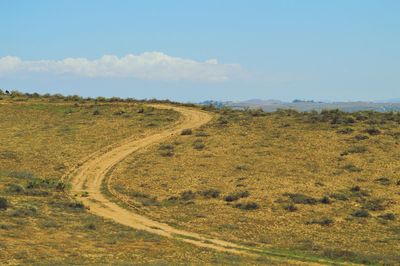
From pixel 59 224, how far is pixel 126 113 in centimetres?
3706

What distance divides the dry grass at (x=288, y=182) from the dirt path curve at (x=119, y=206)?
45.9 inches

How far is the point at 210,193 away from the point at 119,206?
235 inches

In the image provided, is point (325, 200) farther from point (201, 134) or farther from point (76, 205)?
point (201, 134)

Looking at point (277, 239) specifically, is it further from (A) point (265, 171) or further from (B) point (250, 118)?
(B) point (250, 118)

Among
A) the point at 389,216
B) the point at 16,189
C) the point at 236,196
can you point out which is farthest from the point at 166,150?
the point at 389,216

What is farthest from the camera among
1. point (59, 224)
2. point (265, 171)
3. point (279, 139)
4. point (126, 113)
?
point (126, 113)

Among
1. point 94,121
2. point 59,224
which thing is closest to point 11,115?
point 94,121

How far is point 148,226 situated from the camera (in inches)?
1078

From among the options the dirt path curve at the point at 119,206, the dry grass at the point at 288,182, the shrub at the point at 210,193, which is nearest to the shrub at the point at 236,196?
the dry grass at the point at 288,182

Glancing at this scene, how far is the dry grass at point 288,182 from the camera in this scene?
1057 inches

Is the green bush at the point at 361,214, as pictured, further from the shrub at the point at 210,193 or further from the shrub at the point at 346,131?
the shrub at the point at 346,131

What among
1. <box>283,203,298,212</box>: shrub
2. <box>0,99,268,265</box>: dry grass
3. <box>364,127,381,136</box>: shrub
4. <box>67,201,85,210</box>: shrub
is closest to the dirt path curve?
<box>67,201,85,210</box>: shrub

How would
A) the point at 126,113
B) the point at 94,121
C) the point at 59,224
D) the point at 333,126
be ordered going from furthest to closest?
the point at 126,113
the point at 94,121
the point at 333,126
the point at 59,224

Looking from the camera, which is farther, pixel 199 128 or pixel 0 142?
pixel 199 128
